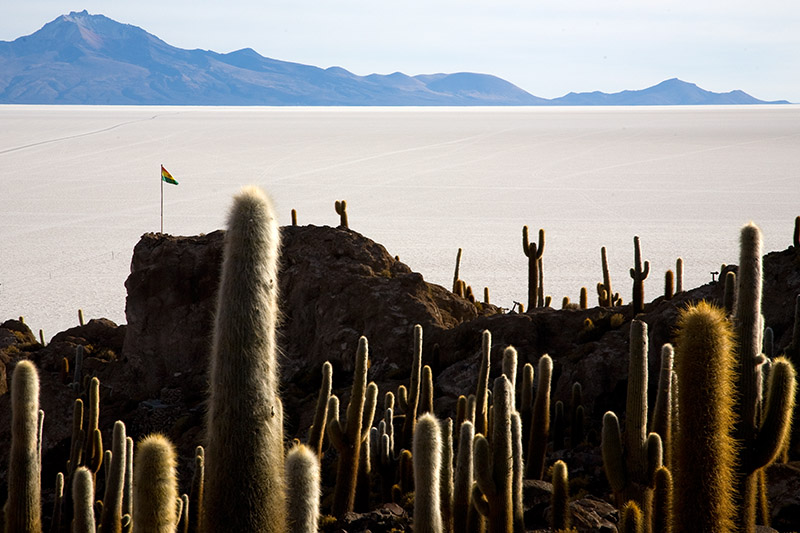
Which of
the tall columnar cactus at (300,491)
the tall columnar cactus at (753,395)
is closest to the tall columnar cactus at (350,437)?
the tall columnar cactus at (753,395)

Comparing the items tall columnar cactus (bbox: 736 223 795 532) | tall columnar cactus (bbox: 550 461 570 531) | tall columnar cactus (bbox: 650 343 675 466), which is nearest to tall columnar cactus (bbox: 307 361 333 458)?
tall columnar cactus (bbox: 550 461 570 531)

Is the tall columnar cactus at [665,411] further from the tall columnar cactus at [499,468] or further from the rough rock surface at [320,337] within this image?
the rough rock surface at [320,337]

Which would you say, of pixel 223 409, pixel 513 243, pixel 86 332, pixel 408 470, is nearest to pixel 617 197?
pixel 513 243

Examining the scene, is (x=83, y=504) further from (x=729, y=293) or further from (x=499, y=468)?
(x=729, y=293)

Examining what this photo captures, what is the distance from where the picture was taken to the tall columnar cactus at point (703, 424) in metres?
4.22

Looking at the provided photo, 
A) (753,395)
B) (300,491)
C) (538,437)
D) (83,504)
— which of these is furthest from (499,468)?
(83,504)

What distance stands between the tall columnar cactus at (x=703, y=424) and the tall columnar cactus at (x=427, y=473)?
1.35 m

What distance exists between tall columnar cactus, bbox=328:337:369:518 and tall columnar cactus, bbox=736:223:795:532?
3.05 meters

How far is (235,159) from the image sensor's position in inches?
2295

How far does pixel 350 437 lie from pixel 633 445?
255cm

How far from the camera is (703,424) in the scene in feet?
14.2

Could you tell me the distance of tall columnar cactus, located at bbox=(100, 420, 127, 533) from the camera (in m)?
6.11

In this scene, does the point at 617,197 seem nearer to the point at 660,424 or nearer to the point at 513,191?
the point at 513,191

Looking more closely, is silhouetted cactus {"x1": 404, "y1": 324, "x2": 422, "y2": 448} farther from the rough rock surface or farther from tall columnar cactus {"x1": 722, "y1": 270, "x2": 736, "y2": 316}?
tall columnar cactus {"x1": 722, "y1": 270, "x2": 736, "y2": 316}
